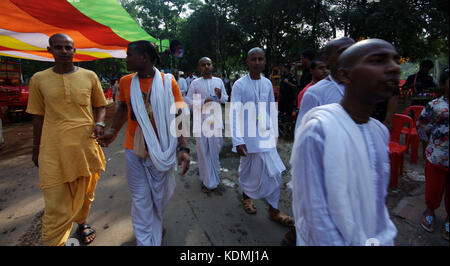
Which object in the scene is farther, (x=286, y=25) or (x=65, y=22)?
(x=286, y=25)

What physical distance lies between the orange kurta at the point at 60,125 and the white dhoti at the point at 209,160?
1765 mm

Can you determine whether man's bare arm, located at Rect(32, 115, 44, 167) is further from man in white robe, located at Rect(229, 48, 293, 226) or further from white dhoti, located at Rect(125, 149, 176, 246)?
man in white robe, located at Rect(229, 48, 293, 226)

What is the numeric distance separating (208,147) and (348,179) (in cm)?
303

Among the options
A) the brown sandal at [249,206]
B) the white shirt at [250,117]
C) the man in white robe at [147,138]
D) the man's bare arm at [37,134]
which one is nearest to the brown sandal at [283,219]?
the brown sandal at [249,206]

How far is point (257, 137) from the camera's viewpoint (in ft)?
10.1

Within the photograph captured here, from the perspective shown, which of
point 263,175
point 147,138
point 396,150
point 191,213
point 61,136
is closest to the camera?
point 147,138

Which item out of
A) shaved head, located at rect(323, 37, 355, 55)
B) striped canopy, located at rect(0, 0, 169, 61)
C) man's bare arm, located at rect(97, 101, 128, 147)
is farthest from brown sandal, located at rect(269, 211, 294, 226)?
A: striped canopy, located at rect(0, 0, 169, 61)

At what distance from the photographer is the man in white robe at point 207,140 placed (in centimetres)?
382

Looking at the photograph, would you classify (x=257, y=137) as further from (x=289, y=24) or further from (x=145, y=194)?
(x=289, y=24)

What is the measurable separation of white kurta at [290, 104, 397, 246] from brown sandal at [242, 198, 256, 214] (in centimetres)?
202

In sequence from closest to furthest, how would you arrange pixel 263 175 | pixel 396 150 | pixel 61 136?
pixel 61 136
pixel 263 175
pixel 396 150

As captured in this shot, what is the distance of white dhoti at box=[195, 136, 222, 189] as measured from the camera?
3.79 metres

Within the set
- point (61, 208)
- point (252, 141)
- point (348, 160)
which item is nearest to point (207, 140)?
point (252, 141)

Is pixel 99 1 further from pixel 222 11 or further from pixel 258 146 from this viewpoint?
pixel 222 11
